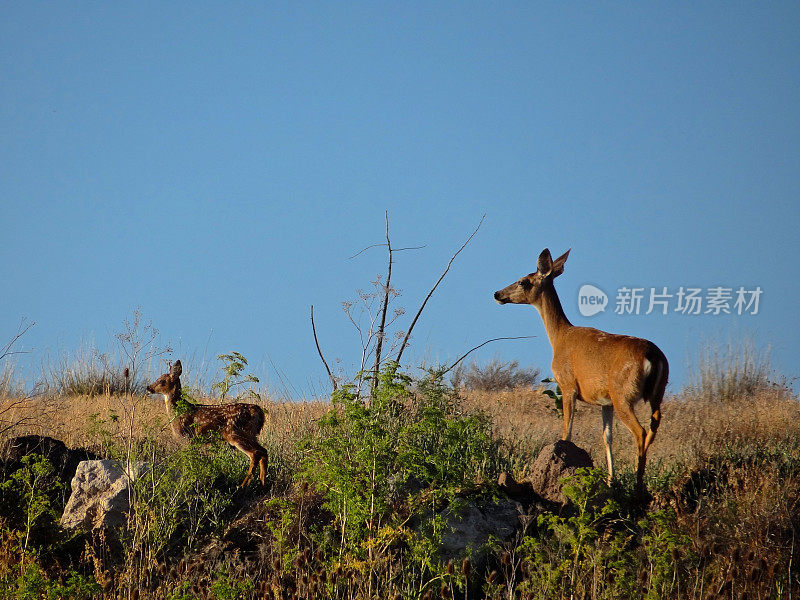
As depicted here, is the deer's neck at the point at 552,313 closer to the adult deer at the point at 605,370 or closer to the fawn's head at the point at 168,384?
the adult deer at the point at 605,370

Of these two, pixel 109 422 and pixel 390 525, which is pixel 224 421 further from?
pixel 109 422

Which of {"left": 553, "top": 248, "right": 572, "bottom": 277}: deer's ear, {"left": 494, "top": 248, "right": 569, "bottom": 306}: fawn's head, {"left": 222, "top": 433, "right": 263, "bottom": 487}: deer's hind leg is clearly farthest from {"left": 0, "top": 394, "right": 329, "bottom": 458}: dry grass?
{"left": 553, "top": 248, "right": 572, "bottom": 277}: deer's ear


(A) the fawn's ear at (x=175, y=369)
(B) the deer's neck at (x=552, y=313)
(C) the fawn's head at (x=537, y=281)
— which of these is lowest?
(A) the fawn's ear at (x=175, y=369)

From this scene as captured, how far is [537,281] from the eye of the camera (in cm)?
1151

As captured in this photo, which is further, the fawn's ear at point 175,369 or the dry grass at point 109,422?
the dry grass at point 109,422

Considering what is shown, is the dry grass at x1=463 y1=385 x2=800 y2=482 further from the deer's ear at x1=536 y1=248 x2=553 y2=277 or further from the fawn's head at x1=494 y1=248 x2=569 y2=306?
the deer's ear at x1=536 y1=248 x2=553 y2=277

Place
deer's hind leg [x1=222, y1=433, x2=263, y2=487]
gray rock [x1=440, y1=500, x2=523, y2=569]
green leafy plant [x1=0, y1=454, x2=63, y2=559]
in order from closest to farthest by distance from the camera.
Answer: green leafy plant [x1=0, y1=454, x2=63, y2=559] → gray rock [x1=440, y1=500, x2=523, y2=569] → deer's hind leg [x1=222, y1=433, x2=263, y2=487]

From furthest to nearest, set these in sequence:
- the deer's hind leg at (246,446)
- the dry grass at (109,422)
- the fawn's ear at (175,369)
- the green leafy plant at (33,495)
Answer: the dry grass at (109,422) < the fawn's ear at (175,369) < the deer's hind leg at (246,446) < the green leafy plant at (33,495)

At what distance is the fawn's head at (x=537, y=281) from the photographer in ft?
37.4

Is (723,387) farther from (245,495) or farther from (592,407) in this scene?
(245,495)

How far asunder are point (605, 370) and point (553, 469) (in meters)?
1.71

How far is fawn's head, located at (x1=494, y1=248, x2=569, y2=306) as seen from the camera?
449 inches

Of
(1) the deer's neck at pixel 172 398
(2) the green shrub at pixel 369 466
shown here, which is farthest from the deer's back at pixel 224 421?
(2) the green shrub at pixel 369 466

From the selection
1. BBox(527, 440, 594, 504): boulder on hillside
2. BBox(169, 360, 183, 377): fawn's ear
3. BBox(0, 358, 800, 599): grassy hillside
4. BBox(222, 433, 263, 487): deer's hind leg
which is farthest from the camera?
BBox(169, 360, 183, 377): fawn's ear
